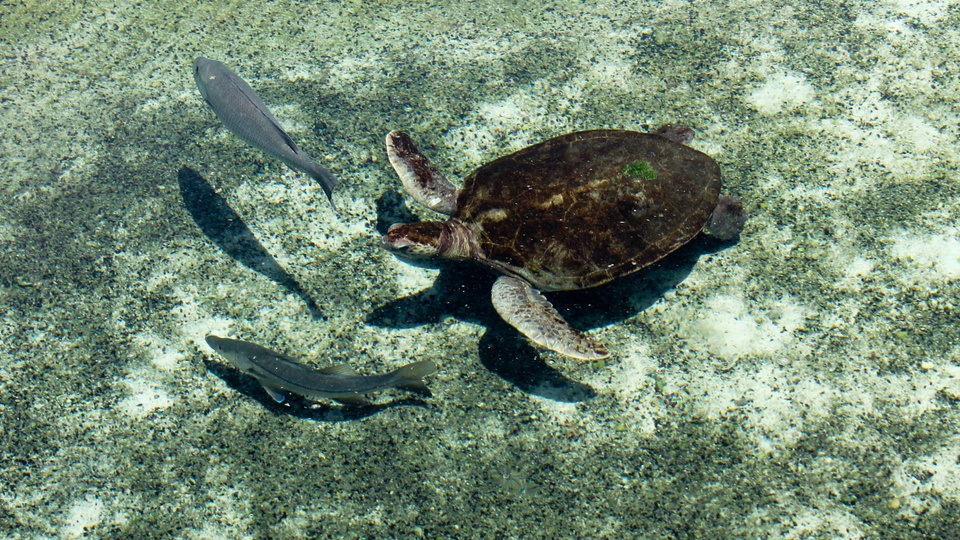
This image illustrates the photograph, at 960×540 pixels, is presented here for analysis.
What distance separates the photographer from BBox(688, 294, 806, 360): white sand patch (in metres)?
3.12

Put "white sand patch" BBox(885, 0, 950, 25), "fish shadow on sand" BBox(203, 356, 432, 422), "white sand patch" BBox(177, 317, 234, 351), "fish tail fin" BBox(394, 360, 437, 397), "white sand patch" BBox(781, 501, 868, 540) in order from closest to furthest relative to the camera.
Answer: "white sand patch" BBox(781, 501, 868, 540) < "fish tail fin" BBox(394, 360, 437, 397) < "fish shadow on sand" BBox(203, 356, 432, 422) < "white sand patch" BBox(177, 317, 234, 351) < "white sand patch" BBox(885, 0, 950, 25)

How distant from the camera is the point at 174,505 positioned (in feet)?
8.87

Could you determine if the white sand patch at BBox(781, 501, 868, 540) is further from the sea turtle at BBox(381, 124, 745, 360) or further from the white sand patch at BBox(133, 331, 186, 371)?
the white sand patch at BBox(133, 331, 186, 371)

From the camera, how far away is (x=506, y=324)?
127 inches

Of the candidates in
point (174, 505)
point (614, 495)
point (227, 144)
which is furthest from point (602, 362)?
point (227, 144)

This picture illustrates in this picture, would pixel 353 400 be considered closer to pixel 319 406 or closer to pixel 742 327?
pixel 319 406

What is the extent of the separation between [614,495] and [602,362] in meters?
0.63

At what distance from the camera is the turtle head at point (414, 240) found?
118 inches

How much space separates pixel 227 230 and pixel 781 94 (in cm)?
338

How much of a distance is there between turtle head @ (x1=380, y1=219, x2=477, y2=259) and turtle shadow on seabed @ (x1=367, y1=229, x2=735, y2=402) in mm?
275

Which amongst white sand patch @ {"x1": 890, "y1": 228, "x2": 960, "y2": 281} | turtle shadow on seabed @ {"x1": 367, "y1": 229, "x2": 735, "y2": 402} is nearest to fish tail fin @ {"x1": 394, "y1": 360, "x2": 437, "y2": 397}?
→ turtle shadow on seabed @ {"x1": 367, "y1": 229, "x2": 735, "y2": 402}

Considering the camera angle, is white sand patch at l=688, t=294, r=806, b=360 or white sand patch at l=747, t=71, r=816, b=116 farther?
white sand patch at l=747, t=71, r=816, b=116

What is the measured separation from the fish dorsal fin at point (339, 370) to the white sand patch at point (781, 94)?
289 cm

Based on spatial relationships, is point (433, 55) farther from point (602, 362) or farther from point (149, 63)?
point (602, 362)
